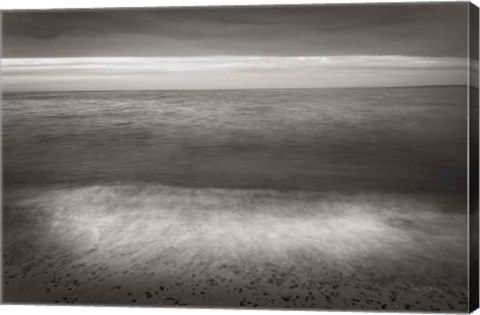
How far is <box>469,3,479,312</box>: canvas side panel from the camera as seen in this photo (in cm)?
398

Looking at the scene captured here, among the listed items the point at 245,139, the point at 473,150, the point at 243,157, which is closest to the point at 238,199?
the point at 243,157

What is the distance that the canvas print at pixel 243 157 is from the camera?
402 cm

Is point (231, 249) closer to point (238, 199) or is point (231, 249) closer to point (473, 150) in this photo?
point (238, 199)

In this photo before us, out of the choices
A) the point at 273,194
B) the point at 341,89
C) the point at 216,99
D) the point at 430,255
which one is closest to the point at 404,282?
the point at 430,255

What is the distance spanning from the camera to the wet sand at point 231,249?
4047 millimetres

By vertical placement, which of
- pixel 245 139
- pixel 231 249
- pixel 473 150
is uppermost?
pixel 245 139

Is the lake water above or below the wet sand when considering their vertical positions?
above

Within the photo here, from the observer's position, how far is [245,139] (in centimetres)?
417

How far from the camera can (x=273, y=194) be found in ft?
13.6

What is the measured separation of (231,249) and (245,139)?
689 millimetres

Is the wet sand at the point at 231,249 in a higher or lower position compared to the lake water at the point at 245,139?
lower

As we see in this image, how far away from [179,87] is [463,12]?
177 cm

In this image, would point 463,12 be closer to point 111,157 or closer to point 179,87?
point 179,87

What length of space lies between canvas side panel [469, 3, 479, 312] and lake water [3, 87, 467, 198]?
0.23 ft
